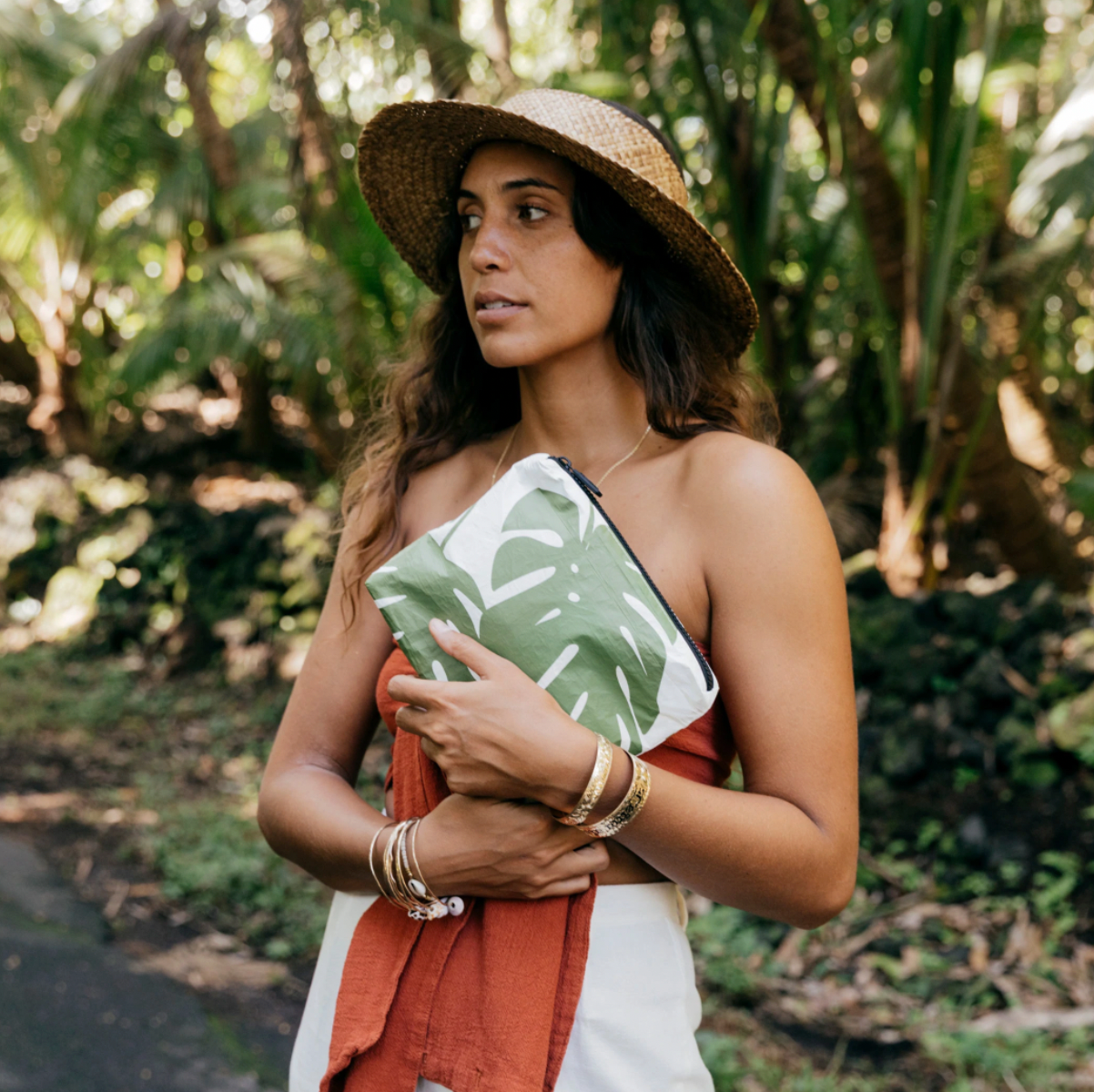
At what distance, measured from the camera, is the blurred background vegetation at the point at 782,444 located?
3852 millimetres

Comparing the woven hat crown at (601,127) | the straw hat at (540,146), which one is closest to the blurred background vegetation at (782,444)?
the straw hat at (540,146)

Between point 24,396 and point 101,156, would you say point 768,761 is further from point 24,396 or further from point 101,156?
point 24,396

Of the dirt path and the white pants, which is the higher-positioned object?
the white pants

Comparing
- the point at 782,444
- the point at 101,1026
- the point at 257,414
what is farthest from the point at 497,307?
the point at 257,414

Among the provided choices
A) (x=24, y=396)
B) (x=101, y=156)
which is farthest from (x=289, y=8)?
(x=24, y=396)

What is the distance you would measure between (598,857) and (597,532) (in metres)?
0.42

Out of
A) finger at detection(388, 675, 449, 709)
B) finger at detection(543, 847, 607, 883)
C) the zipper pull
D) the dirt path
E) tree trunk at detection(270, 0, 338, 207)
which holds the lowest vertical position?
the dirt path

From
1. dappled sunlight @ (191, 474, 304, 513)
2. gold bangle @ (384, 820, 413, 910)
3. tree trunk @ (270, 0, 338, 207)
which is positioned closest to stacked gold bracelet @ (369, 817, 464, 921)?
gold bangle @ (384, 820, 413, 910)

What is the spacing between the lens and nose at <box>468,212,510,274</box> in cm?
155

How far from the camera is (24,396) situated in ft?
39.9

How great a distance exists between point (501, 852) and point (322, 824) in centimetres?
33

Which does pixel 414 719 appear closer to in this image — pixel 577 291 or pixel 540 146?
pixel 577 291

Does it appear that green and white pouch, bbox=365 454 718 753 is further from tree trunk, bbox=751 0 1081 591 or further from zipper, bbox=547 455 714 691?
tree trunk, bbox=751 0 1081 591

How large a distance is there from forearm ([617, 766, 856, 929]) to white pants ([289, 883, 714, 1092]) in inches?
3.8
